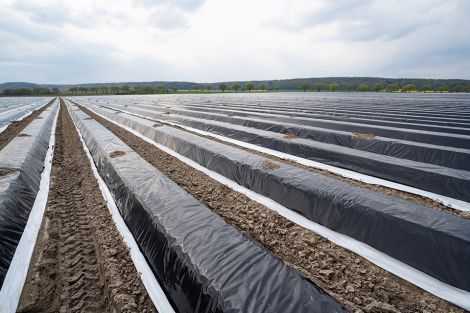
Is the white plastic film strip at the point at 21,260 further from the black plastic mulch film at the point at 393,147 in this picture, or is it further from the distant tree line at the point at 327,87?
the distant tree line at the point at 327,87

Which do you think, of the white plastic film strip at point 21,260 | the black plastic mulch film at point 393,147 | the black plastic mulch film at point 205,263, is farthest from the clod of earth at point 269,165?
the white plastic film strip at point 21,260

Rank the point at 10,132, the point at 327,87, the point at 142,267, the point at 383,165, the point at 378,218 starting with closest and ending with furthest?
the point at 142,267, the point at 378,218, the point at 383,165, the point at 10,132, the point at 327,87

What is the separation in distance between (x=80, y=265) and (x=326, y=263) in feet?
8.75

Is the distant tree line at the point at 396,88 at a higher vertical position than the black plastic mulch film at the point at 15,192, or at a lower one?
higher

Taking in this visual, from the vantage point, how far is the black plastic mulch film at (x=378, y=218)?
2.34m

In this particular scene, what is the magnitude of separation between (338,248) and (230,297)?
1674 millimetres

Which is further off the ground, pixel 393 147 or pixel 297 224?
pixel 393 147

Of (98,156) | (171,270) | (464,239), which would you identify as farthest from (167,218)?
(98,156)

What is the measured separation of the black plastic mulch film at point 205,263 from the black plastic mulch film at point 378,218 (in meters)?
1.34

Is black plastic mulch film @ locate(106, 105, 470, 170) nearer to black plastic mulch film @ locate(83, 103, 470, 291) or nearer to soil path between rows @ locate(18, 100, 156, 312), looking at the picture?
black plastic mulch film @ locate(83, 103, 470, 291)

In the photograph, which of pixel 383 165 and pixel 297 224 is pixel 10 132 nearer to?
pixel 297 224

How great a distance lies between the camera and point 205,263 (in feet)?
6.82

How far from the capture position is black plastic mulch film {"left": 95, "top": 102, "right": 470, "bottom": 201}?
149 inches

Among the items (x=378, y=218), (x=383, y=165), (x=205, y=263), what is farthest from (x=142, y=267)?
(x=383, y=165)
